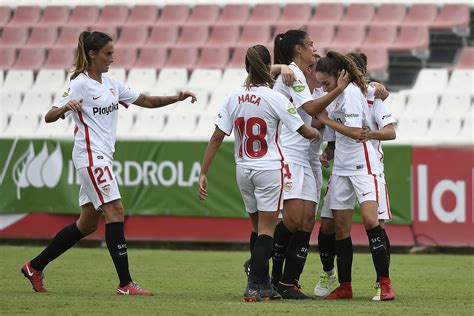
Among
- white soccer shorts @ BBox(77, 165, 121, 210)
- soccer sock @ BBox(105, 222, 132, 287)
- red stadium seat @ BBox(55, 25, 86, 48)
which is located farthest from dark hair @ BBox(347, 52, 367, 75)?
red stadium seat @ BBox(55, 25, 86, 48)

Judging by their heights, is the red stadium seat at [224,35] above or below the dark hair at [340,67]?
above

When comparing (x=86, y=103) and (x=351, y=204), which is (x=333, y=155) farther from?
(x=86, y=103)

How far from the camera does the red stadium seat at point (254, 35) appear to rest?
67.3 ft

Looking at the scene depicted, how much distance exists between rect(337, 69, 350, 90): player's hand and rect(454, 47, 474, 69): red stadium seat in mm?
10323

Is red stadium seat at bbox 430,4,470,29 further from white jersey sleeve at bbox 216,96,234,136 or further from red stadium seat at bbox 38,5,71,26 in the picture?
white jersey sleeve at bbox 216,96,234,136

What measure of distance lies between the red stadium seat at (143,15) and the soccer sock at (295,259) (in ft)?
44.1

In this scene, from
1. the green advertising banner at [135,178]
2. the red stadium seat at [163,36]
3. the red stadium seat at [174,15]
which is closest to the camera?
the green advertising banner at [135,178]

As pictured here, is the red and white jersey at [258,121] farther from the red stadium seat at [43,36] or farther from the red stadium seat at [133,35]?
the red stadium seat at [43,36]

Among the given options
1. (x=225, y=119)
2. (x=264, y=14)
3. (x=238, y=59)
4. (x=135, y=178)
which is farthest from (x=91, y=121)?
(x=264, y=14)

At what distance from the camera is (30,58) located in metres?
22.0

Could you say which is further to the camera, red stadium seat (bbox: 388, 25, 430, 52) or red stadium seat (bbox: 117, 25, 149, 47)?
red stadium seat (bbox: 117, 25, 149, 47)

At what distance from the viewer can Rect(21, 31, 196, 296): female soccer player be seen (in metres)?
9.20

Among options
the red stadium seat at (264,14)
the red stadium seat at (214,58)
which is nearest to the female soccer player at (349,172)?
the red stadium seat at (214,58)

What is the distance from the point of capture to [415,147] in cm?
1431
